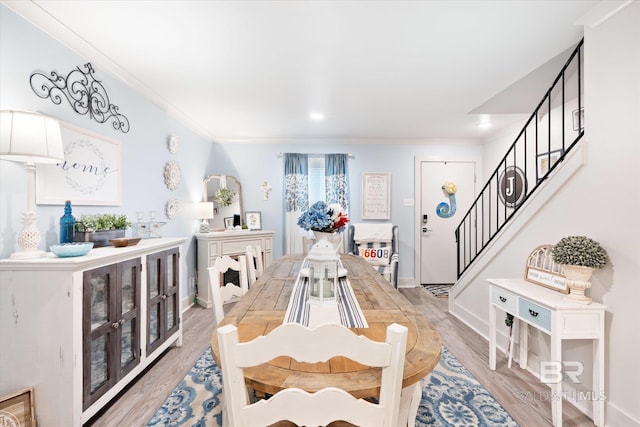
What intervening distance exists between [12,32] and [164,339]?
7.42 feet

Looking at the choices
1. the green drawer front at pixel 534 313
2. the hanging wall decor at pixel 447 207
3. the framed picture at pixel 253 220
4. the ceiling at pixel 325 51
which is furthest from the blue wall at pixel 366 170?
the green drawer front at pixel 534 313

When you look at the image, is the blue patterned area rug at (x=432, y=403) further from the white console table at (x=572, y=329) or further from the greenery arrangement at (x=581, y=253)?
the greenery arrangement at (x=581, y=253)

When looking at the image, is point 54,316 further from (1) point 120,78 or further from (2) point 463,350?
(2) point 463,350

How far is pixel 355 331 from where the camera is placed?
1.15 meters

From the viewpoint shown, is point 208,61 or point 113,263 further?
point 208,61

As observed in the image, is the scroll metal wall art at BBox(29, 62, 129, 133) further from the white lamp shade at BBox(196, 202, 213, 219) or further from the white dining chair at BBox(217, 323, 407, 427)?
the white dining chair at BBox(217, 323, 407, 427)

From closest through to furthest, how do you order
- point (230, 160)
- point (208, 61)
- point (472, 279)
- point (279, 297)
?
point (279, 297) < point (208, 61) < point (472, 279) < point (230, 160)

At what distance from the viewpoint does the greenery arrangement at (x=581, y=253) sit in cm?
161

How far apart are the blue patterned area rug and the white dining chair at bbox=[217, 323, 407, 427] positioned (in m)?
1.27

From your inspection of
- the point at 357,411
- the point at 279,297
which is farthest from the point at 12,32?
the point at 357,411

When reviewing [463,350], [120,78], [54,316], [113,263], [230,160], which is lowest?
[463,350]

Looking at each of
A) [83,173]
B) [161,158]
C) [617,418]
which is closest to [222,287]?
[83,173]

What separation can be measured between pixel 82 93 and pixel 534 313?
346cm

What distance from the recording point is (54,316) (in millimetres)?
1478
